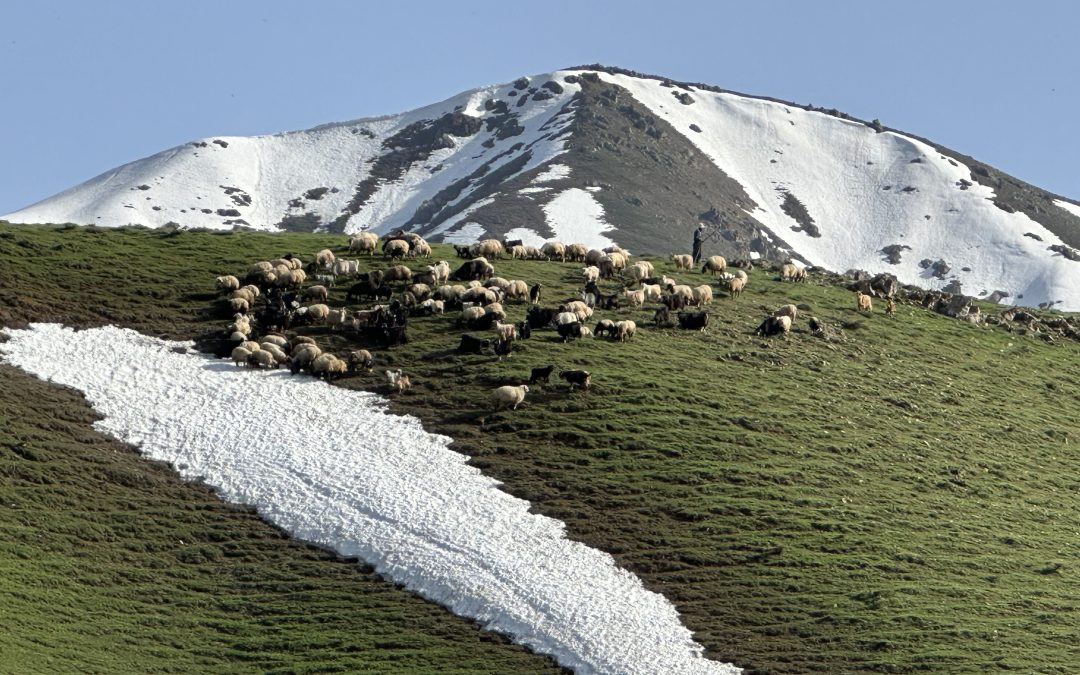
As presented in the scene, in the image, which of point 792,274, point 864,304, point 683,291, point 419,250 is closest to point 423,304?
point 419,250

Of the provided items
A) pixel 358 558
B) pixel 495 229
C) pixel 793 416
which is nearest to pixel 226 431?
pixel 358 558

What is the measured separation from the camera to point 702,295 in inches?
2675

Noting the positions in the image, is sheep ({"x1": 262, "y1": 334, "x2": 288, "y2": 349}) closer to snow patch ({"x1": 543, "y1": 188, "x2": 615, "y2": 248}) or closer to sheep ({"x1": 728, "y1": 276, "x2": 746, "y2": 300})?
sheep ({"x1": 728, "y1": 276, "x2": 746, "y2": 300})

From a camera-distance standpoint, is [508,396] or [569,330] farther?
[569,330]

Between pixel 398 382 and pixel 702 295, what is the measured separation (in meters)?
18.1

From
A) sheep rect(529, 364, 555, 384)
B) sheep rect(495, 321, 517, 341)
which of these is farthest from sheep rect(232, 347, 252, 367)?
sheep rect(529, 364, 555, 384)

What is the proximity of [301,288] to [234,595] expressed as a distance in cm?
2475

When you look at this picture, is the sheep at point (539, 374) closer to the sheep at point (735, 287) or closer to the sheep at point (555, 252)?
the sheep at point (735, 287)

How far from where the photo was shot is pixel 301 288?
65.1 metres

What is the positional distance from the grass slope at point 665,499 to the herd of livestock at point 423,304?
914mm

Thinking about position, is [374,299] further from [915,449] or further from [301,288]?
[915,449]

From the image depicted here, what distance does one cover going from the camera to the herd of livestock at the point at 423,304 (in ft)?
193

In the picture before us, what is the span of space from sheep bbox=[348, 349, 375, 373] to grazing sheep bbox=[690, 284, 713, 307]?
17.4 meters

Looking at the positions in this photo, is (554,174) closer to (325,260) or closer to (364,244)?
(364,244)
